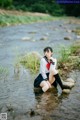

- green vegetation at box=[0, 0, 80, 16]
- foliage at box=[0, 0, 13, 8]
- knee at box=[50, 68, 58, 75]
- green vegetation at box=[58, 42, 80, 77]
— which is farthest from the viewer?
green vegetation at box=[0, 0, 80, 16]

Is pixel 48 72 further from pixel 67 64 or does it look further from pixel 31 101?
pixel 67 64

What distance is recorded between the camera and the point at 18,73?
9.90 m

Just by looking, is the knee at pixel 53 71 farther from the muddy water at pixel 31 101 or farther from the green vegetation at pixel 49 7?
the green vegetation at pixel 49 7

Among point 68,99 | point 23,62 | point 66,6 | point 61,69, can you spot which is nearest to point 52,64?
point 68,99

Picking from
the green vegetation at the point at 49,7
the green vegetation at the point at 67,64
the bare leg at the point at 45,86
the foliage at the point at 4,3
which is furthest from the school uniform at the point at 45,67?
the green vegetation at the point at 49,7

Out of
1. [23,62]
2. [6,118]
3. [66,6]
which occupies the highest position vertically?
[6,118]

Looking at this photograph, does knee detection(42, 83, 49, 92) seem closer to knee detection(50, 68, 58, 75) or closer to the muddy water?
the muddy water

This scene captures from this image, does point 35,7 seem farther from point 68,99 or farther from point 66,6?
point 68,99

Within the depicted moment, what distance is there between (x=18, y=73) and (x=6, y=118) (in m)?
3.90

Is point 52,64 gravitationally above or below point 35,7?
above

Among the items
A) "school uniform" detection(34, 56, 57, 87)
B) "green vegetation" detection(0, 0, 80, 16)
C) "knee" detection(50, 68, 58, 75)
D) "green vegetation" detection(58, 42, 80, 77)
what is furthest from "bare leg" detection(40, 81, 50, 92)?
"green vegetation" detection(0, 0, 80, 16)

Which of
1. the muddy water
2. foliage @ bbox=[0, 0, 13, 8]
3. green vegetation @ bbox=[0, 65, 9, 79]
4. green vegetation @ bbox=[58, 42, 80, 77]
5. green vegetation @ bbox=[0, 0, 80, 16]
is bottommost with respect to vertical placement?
green vegetation @ bbox=[0, 0, 80, 16]

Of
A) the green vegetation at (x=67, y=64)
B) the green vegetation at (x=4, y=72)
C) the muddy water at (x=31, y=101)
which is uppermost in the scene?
the muddy water at (x=31, y=101)

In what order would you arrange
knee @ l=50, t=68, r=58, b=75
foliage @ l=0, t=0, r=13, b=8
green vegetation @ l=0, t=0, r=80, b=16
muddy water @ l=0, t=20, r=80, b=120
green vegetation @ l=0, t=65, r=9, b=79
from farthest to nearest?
green vegetation @ l=0, t=0, r=80, b=16, foliage @ l=0, t=0, r=13, b=8, green vegetation @ l=0, t=65, r=9, b=79, knee @ l=50, t=68, r=58, b=75, muddy water @ l=0, t=20, r=80, b=120
